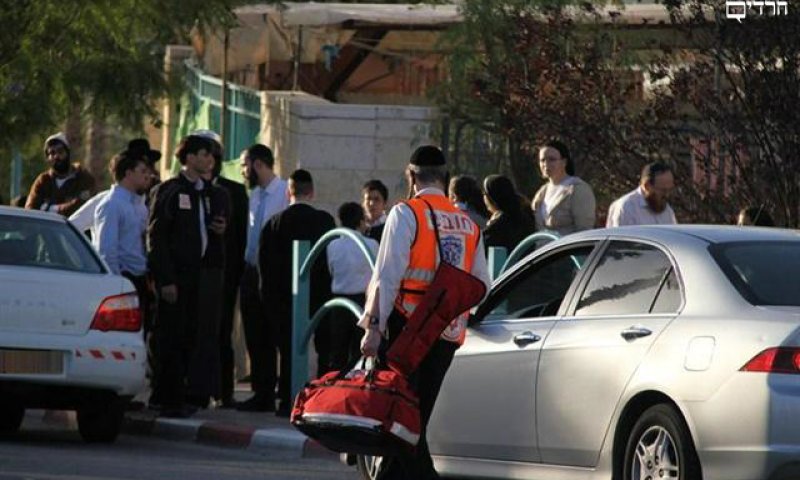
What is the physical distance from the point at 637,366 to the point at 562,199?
5.88 metres

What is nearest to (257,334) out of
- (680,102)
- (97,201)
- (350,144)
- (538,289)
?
(97,201)

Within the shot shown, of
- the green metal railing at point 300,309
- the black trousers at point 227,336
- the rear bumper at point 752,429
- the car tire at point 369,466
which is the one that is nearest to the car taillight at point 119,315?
the green metal railing at point 300,309

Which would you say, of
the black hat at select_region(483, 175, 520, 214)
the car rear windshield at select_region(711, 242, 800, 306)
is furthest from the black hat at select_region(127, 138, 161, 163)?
the car rear windshield at select_region(711, 242, 800, 306)

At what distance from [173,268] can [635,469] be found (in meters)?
6.01

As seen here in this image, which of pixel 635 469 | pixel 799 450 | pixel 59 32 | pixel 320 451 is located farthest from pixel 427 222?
pixel 59 32

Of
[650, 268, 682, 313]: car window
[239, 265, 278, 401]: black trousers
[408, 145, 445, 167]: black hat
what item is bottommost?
[239, 265, 278, 401]: black trousers

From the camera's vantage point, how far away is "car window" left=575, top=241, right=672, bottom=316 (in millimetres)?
10352

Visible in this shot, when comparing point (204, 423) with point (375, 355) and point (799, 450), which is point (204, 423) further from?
point (799, 450)

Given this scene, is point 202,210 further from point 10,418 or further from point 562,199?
point 562,199

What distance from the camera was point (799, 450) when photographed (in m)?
9.12

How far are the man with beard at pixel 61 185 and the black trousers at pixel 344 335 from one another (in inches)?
156

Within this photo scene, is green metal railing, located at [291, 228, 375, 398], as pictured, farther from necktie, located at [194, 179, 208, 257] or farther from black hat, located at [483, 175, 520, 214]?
black hat, located at [483, 175, 520, 214]

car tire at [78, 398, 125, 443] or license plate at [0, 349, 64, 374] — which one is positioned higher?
license plate at [0, 349, 64, 374]

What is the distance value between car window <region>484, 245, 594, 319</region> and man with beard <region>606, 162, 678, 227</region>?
2.89 metres
